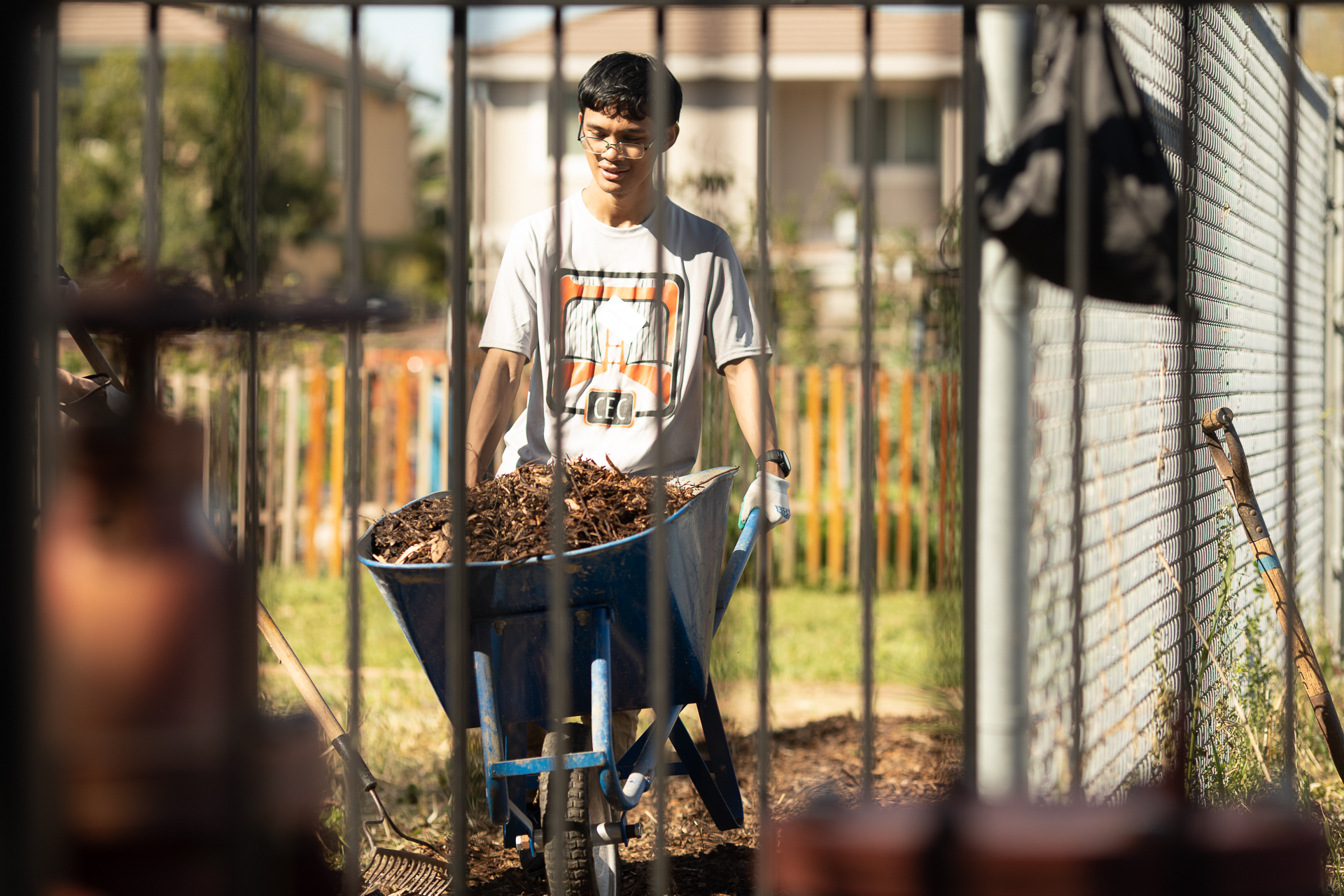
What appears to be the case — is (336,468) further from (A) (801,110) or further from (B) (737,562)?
(A) (801,110)

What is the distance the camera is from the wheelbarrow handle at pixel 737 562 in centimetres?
274

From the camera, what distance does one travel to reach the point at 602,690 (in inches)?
97.9

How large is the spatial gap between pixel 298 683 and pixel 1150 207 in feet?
6.77

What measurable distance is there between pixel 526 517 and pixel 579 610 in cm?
24

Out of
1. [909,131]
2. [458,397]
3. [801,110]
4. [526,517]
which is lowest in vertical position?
[526,517]

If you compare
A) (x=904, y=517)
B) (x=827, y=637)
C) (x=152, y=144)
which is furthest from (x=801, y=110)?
(x=152, y=144)

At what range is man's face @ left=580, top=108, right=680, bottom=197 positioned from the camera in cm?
273

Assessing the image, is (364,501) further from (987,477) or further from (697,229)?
(987,477)

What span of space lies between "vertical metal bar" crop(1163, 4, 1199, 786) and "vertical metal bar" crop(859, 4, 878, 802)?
406 millimetres

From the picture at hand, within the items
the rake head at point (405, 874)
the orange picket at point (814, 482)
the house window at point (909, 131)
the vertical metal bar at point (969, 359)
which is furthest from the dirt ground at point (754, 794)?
the house window at point (909, 131)

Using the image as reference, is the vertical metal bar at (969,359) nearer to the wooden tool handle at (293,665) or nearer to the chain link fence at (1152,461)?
the chain link fence at (1152,461)

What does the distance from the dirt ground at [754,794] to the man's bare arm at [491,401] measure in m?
1.16

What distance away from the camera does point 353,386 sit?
167 cm

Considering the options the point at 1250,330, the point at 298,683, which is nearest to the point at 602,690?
the point at 298,683
